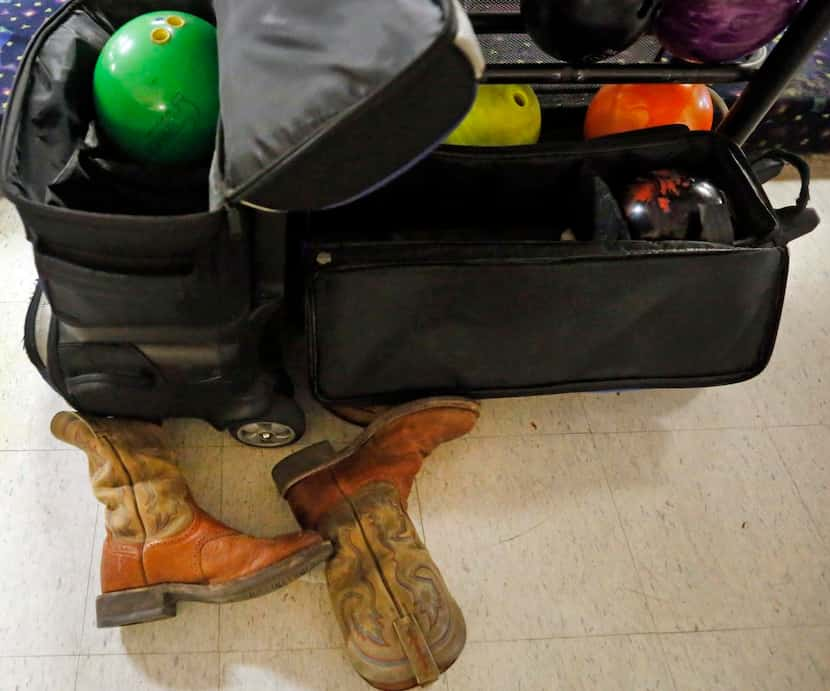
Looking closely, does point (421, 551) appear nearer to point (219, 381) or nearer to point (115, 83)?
point (219, 381)

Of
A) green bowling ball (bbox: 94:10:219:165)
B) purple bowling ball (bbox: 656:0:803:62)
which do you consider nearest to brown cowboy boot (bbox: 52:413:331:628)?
green bowling ball (bbox: 94:10:219:165)

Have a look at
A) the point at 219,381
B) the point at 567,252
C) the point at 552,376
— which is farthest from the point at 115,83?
the point at 552,376

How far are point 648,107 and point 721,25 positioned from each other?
0.28 m

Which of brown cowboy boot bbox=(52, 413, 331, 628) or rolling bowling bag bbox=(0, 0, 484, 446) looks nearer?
rolling bowling bag bbox=(0, 0, 484, 446)

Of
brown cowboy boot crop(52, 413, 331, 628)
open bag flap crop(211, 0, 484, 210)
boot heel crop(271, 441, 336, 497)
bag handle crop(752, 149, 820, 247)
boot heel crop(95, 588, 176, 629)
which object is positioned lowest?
boot heel crop(95, 588, 176, 629)

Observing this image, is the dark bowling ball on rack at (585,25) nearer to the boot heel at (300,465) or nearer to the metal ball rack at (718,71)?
the metal ball rack at (718,71)

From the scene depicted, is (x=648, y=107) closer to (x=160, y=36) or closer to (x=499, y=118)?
(x=499, y=118)

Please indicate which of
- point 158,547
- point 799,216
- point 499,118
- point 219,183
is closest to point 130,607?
point 158,547

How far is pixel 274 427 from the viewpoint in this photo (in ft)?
4.04

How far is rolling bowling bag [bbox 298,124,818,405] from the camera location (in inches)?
43.6

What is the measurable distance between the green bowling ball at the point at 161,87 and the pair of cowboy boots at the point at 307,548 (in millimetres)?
461

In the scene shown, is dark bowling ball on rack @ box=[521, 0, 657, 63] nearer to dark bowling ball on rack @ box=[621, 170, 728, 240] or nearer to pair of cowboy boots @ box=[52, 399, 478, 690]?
dark bowling ball on rack @ box=[621, 170, 728, 240]

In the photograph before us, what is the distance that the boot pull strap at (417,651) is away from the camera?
1031 millimetres

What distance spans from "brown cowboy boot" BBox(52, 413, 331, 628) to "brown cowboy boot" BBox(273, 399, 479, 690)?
0.06 m
